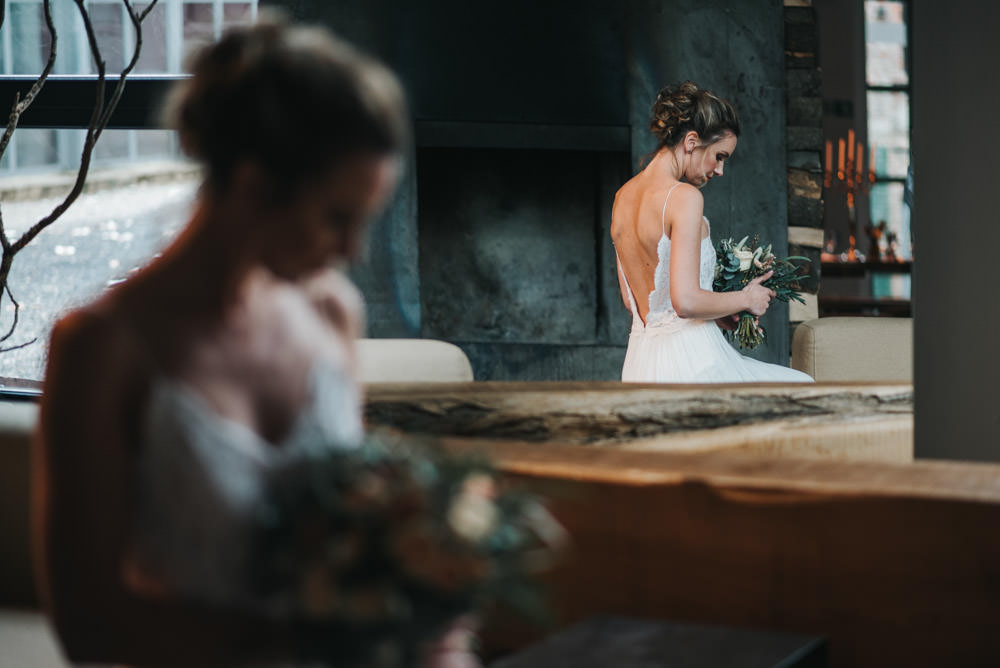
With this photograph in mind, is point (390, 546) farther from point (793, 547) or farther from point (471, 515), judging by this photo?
point (793, 547)

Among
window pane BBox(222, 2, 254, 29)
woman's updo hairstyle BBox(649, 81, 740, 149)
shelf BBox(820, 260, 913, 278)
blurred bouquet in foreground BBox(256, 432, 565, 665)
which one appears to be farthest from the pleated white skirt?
shelf BBox(820, 260, 913, 278)

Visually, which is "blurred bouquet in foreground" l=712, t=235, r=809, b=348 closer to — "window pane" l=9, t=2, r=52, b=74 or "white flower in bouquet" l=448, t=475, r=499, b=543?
"white flower in bouquet" l=448, t=475, r=499, b=543

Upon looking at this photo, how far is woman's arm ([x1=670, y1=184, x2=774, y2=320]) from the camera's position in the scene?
3184 millimetres

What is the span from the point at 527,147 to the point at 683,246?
2224mm

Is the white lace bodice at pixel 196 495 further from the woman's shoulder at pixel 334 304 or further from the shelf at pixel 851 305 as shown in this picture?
the shelf at pixel 851 305

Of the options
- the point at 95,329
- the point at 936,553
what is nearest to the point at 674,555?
the point at 936,553

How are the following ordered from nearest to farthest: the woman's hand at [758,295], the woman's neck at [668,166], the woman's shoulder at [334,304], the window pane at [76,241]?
1. the woman's shoulder at [334,304]
2. the woman's hand at [758,295]
3. the woman's neck at [668,166]
4. the window pane at [76,241]

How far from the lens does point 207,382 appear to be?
99 centimetres

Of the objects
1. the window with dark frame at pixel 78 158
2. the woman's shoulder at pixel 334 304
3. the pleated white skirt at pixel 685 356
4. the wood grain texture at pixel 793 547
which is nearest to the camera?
the woman's shoulder at pixel 334 304

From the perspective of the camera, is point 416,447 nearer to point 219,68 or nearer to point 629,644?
point 219,68

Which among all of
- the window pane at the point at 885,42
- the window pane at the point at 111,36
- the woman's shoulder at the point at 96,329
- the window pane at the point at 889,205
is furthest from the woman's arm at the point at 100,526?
the window pane at the point at 885,42

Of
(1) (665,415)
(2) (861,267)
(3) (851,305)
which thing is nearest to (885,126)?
(2) (861,267)

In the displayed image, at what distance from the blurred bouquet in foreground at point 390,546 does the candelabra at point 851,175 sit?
21.2 ft

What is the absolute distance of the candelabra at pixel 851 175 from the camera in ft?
25.5
